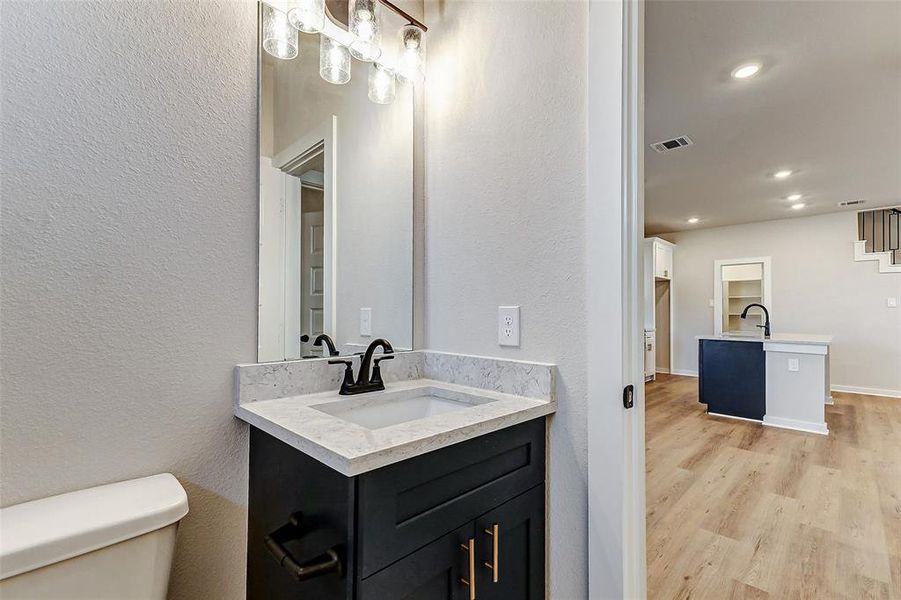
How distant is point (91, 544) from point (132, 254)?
585 millimetres

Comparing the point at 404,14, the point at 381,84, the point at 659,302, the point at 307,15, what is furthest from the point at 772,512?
the point at 659,302

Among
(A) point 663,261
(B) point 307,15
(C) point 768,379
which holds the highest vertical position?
(B) point 307,15

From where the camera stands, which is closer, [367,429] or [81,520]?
[81,520]

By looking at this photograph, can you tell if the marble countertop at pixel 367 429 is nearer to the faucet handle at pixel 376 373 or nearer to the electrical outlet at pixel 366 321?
the faucet handle at pixel 376 373

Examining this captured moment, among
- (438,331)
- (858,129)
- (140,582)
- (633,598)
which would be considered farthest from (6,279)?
(858,129)

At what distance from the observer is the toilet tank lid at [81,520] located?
660mm

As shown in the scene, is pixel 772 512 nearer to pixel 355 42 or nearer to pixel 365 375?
pixel 365 375

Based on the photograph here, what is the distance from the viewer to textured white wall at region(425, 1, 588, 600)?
1.11 m

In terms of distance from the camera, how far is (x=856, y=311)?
218 inches

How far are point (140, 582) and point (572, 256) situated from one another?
1176 mm

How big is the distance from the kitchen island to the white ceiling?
1.68 metres

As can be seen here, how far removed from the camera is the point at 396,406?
1260 millimetres

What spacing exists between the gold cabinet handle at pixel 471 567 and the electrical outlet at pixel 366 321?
761 millimetres

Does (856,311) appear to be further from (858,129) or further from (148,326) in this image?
(148,326)
